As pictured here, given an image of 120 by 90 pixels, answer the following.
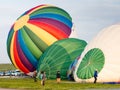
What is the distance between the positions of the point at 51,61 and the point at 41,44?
16.8 feet

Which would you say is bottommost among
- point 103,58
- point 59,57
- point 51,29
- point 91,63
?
point 91,63

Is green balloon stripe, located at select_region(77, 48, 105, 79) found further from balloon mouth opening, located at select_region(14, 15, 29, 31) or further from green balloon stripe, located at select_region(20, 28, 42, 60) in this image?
balloon mouth opening, located at select_region(14, 15, 29, 31)

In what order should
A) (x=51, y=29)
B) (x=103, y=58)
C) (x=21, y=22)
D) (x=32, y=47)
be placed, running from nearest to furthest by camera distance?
(x=103, y=58) < (x=32, y=47) < (x=51, y=29) < (x=21, y=22)

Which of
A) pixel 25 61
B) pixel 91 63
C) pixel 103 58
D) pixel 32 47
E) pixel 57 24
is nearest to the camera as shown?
pixel 103 58

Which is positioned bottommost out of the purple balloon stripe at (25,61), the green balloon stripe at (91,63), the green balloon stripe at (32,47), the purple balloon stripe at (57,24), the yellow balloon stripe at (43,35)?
the green balloon stripe at (91,63)

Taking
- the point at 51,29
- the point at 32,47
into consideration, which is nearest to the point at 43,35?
the point at 51,29

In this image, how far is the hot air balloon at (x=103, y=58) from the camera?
Answer: 138 ft

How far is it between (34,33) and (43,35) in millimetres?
1155

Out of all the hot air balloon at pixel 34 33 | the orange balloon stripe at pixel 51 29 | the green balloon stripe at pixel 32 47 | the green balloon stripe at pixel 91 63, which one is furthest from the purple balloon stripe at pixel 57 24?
the green balloon stripe at pixel 91 63

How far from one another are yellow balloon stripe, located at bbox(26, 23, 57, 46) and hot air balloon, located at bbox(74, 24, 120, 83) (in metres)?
9.04

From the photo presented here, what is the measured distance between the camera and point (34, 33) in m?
54.0

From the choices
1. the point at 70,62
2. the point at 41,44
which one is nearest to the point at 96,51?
the point at 70,62

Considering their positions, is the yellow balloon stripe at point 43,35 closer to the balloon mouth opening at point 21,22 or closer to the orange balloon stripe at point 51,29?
the orange balloon stripe at point 51,29

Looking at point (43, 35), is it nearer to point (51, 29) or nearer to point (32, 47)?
point (51, 29)
